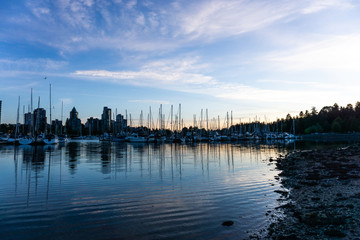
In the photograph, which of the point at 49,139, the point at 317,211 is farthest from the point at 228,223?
the point at 49,139

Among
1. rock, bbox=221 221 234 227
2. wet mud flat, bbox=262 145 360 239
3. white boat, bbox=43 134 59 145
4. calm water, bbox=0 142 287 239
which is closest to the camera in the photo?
→ wet mud flat, bbox=262 145 360 239

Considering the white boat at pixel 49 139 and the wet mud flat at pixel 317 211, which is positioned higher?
the white boat at pixel 49 139

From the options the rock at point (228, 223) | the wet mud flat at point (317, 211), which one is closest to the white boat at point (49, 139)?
the wet mud flat at point (317, 211)

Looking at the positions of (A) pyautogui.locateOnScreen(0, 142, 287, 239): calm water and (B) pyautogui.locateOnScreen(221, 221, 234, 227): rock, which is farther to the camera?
(B) pyautogui.locateOnScreen(221, 221, 234, 227): rock

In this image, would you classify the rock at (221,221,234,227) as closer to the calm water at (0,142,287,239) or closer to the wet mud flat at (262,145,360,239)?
the calm water at (0,142,287,239)

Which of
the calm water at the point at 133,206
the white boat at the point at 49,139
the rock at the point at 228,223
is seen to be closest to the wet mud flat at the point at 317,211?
the calm water at the point at 133,206

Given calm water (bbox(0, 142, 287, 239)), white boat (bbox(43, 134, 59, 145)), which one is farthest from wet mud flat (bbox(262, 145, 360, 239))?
white boat (bbox(43, 134, 59, 145))

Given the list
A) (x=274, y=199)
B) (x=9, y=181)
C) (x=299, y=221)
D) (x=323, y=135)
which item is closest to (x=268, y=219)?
(x=299, y=221)

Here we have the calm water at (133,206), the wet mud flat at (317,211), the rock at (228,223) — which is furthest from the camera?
the rock at (228,223)

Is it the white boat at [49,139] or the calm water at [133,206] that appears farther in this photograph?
the white boat at [49,139]

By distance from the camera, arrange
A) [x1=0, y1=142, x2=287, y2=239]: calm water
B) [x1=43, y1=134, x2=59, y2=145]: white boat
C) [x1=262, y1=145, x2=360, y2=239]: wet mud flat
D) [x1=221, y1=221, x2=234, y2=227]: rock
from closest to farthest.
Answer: [x1=262, y1=145, x2=360, y2=239]: wet mud flat
[x1=0, y1=142, x2=287, y2=239]: calm water
[x1=221, y1=221, x2=234, y2=227]: rock
[x1=43, y1=134, x2=59, y2=145]: white boat

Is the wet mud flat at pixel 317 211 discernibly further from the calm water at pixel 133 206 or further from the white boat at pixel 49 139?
the white boat at pixel 49 139

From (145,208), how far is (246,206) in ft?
20.1

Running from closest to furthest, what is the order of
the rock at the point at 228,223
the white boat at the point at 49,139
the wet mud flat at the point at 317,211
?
the wet mud flat at the point at 317,211 → the rock at the point at 228,223 → the white boat at the point at 49,139
